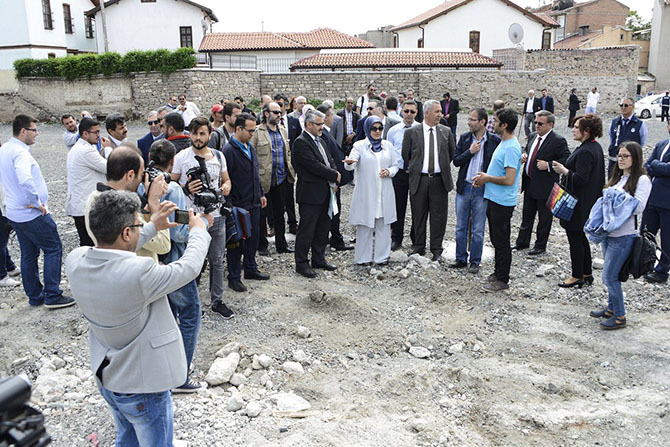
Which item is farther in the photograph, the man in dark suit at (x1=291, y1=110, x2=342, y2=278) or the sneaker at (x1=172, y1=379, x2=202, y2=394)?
the man in dark suit at (x1=291, y1=110, x2=342, y2=278)

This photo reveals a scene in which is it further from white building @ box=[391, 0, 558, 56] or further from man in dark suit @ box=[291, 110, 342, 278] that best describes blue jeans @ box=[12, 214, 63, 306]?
white building @ box=[391, 0, 558, 56]

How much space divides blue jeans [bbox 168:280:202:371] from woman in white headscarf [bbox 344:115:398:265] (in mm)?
3454

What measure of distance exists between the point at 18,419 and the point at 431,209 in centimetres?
609

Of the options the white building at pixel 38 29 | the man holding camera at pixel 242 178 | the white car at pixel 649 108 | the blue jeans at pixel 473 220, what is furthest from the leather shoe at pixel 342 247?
the white building at pixel 38 29

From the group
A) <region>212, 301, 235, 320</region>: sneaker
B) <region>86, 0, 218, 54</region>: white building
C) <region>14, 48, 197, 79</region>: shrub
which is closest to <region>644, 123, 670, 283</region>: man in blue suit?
<region>212, 301, 235, 320</region>: sneaker

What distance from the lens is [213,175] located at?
17.2 feet

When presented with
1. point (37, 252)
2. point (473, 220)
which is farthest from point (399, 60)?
point (37, 252)

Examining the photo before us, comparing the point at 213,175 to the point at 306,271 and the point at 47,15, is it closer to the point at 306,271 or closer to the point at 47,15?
the point at 306,271

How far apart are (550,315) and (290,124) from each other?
17.8 ft

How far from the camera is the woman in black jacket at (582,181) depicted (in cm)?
606

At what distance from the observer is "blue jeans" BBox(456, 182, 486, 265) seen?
22.3 ft

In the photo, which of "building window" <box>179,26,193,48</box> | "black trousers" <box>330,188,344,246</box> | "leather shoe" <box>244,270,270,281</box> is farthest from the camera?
"building window" <box>179,26,193,48</box>

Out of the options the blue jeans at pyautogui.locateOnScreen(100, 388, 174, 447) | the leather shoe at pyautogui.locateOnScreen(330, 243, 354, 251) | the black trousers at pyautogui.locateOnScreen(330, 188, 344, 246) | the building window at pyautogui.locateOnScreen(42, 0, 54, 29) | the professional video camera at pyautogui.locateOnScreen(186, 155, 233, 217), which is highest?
the building window at pyautogui.locateOnScreen(42, 0, 54, 29)

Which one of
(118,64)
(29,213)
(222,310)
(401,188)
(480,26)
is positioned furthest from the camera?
(480,26)
